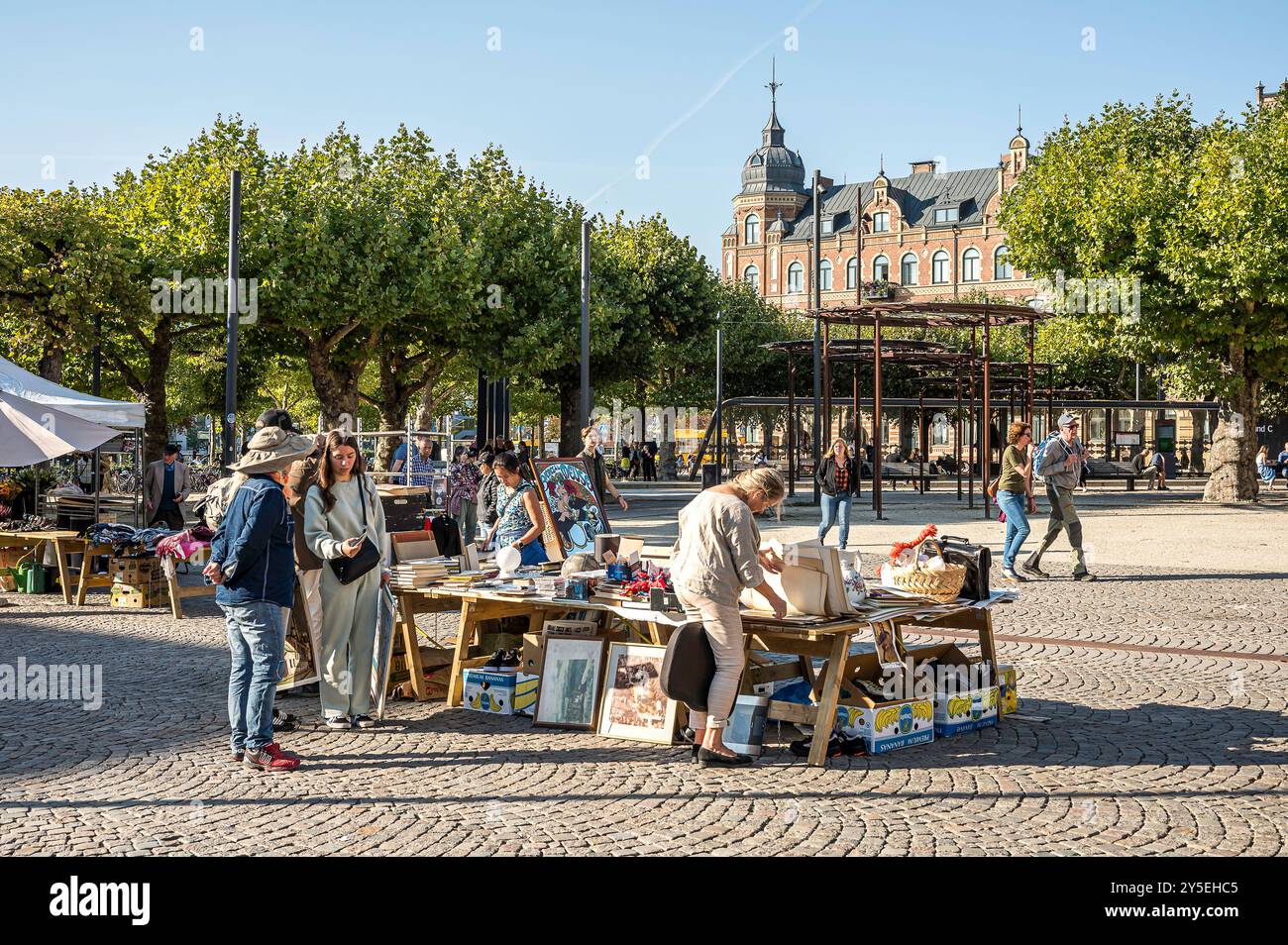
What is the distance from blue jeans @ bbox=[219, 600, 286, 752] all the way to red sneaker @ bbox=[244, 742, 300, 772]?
1.3 inches

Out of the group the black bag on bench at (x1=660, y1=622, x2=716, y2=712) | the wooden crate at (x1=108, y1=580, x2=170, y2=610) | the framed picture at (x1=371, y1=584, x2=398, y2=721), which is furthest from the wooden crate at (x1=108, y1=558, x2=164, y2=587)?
the black bag on bench at (x1=660, y1=622, x2=716, y2=712)

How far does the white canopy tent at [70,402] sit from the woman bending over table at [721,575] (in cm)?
1103

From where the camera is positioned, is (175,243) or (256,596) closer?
(256,596)

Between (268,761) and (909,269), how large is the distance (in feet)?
294

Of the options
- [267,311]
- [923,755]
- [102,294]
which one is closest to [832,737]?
[923,755]

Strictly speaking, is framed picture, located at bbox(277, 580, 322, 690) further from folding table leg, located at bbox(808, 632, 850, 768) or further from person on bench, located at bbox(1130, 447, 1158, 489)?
person on bench, located at bbox(1130, 447, 1158, 489)

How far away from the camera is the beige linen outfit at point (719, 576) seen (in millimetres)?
6457

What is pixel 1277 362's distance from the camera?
97.6 feet

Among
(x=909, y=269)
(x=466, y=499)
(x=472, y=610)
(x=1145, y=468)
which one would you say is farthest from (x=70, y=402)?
(x=909, y=269)

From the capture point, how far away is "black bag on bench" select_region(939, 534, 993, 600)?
7500 mm

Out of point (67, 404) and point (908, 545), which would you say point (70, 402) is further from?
point (908, 545)

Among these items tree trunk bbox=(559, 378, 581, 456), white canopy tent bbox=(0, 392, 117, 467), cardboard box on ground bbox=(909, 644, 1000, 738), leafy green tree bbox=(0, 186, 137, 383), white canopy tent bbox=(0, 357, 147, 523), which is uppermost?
leafy green tree bbox=(0, 186, 137, 383)

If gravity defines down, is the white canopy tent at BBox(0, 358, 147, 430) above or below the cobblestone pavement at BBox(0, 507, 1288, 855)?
above

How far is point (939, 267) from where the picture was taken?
9050cm
